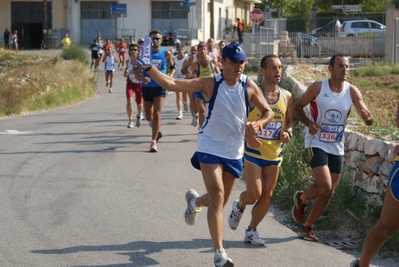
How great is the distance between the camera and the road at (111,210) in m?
7.54

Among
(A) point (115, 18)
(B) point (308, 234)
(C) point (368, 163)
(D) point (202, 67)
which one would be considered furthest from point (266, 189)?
(A) point (115, 18)

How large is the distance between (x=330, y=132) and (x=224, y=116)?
1.42 metres

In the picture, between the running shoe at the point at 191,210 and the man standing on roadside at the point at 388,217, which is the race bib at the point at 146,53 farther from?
the man standing on roadside at the point at 388,217

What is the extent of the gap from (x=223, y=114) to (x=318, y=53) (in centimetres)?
3254

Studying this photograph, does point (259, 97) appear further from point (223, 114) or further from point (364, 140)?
point (364, 140)

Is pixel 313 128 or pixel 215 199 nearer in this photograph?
pixel 215 199

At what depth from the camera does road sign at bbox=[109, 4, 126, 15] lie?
2314 inches

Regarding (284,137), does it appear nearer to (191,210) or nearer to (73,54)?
(191,210)

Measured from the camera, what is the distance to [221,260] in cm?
666

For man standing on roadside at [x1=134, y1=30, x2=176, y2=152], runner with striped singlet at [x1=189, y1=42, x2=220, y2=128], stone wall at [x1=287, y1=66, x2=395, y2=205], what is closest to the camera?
stone wall at [x1=287, y1=66, x2=395, y2=205]

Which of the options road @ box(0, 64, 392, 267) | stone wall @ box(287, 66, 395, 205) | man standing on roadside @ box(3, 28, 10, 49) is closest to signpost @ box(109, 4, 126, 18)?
man standing on roadside @ box(3, 28, 10, 49)

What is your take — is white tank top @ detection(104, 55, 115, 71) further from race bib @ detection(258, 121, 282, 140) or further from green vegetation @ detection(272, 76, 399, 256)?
race bib @ detection(258, 121, 282, 140)

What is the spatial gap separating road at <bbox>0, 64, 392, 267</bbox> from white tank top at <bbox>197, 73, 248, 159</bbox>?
1054 millimetres

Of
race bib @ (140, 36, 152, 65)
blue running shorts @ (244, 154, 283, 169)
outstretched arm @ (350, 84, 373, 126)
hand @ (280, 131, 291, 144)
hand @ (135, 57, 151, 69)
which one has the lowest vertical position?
blue running shorts @ (244, 154, 283, 169)
